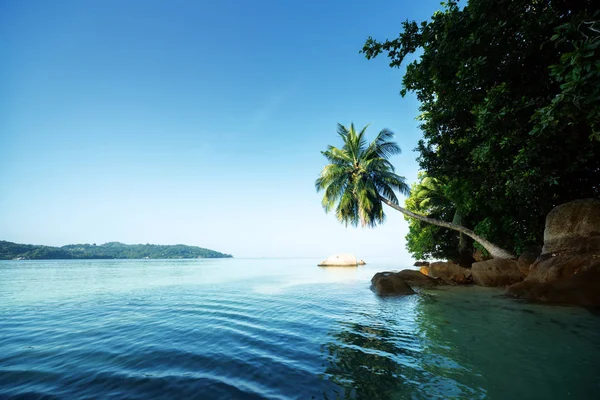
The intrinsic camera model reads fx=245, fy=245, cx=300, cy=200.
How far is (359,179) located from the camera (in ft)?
62.6

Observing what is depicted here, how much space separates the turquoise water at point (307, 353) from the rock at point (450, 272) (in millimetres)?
6863

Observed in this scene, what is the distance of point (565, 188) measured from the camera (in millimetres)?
10453

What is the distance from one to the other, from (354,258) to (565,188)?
3873 centimetres

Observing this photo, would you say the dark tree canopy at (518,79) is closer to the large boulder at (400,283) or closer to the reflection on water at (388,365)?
the reflection on water at (388,365)

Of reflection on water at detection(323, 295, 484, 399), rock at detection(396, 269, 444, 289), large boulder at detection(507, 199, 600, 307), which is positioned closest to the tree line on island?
large boulder at detection(507, 199, 600, 307)

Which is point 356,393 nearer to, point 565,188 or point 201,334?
point 201,334

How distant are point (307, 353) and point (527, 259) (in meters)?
13.3

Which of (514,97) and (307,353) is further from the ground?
(514,97)

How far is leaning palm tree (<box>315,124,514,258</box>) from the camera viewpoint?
755 inches

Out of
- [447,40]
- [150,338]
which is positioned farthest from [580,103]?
[150,338]

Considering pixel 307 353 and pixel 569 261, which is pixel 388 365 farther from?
pixel 569 261

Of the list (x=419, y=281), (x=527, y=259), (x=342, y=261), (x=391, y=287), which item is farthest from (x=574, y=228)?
(x=342, y=261)

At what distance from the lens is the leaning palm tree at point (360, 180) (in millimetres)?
19188

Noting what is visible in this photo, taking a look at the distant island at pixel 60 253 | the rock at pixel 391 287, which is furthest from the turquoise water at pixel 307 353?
the distant island at pixel 60 253
